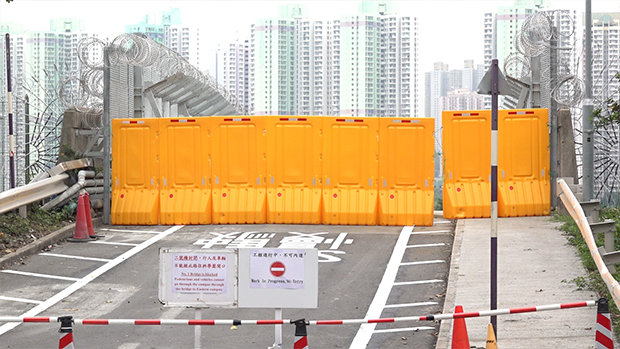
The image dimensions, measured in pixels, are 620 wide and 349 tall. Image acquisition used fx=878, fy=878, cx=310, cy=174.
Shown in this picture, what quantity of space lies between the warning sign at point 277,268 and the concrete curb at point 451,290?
5.28 ft

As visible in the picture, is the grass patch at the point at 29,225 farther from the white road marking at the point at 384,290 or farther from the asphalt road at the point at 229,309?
the white road marking at the point at 384,290

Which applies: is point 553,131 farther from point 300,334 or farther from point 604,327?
point 300,334

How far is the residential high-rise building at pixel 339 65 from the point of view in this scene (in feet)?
212

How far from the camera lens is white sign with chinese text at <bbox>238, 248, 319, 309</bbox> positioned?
818cm


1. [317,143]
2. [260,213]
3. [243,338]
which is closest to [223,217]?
[260,213]

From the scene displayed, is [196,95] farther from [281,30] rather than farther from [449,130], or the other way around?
[281,30]

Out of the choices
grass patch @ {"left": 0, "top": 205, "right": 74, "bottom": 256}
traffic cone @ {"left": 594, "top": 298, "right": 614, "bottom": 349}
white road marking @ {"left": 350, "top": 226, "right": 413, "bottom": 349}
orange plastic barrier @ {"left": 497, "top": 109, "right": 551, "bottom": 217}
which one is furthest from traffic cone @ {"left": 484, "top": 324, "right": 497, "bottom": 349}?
orange plastic barrier @ {"left": 497, "top": 109, "right": 551, "bottom": 217}

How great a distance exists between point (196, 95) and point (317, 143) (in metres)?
7.22

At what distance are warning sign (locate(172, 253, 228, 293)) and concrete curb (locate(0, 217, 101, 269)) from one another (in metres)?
6.30

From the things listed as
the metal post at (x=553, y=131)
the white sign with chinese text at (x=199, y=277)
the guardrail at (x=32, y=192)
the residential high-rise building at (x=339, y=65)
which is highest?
the residential high-rise building at (x=339, y=65)

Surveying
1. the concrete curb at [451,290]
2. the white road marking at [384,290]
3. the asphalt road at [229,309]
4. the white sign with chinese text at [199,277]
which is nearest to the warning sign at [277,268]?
the white sign with chinese text at [199,277]

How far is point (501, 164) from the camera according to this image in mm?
17797

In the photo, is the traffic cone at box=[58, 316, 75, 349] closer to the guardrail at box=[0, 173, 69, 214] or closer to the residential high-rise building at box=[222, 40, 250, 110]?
the guardrail at box=[0, 173, 69, 214]

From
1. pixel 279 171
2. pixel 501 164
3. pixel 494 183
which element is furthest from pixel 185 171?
pixel 494 183
